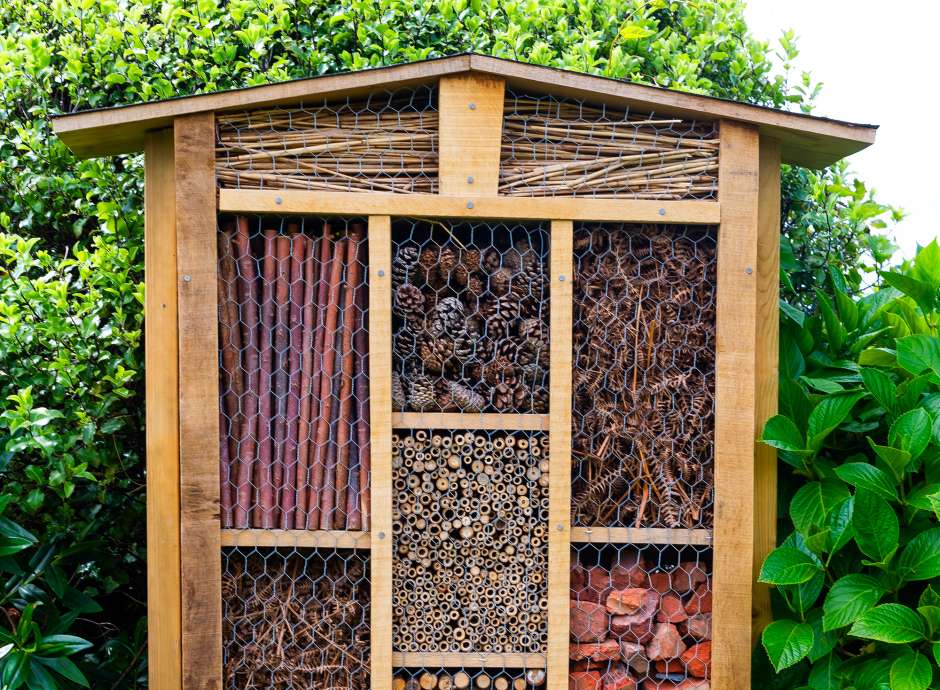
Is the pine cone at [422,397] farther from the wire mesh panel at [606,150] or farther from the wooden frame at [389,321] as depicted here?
the wire mesh panel at [606,150]

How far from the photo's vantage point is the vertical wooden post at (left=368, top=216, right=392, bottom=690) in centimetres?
203

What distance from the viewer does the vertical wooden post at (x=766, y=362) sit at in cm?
212

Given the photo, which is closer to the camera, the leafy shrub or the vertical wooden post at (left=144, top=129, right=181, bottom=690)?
the leafy shrub

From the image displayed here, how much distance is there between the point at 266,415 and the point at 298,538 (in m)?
0.32

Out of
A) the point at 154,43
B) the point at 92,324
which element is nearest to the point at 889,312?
the point at 92,324

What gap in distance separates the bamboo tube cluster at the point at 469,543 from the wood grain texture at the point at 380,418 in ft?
0.10

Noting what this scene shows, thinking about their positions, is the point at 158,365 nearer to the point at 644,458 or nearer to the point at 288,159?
the point at 288,159

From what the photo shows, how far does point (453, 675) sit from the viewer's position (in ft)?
6.86

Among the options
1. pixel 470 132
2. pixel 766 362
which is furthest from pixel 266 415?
pixel 766 362

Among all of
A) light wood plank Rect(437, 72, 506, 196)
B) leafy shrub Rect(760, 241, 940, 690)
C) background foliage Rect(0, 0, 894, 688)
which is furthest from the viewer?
background foliage Rect(0, 0, 894, 688)

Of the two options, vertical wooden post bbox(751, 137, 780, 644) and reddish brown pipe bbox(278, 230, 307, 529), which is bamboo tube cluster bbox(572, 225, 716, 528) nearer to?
vertical wooden post bbox(751, 137, 780, 644)

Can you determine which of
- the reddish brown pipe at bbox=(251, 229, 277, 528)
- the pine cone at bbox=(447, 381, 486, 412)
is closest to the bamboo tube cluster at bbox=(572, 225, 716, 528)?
the pine cone at bbox=(447, 381, 486, 412)

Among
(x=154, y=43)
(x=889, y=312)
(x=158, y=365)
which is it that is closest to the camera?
(x=158, y=365)

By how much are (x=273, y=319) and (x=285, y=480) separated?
0.41 m
